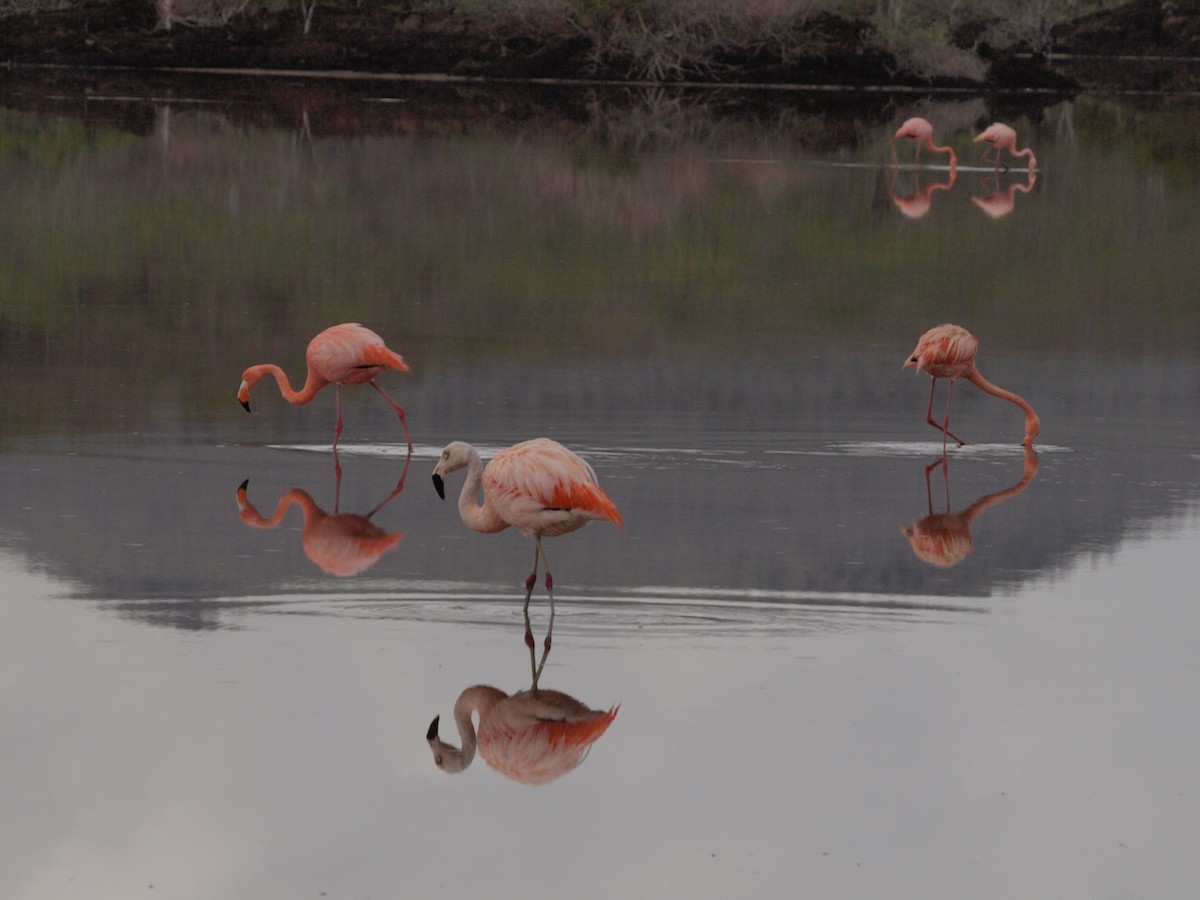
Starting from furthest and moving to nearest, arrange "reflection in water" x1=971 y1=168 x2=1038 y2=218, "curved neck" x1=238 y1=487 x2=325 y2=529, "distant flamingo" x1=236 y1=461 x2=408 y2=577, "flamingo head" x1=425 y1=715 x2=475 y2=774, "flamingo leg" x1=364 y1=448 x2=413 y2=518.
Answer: "reflection in water" x1=971 y1=168 x2=1038 y2=218 < "flamingo leg" x1=364 y1=448 x2=413 y2=518 < "curved neck" x1=238 y1=487 x2=325 y2=529 < "distant flamingo" x1=236 y1=461 x2=408 y2=577 < "flamingo head" x1=425 y1=715 x2=475 y2=774

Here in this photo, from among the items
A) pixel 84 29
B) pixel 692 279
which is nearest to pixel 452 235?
pixel 692 279

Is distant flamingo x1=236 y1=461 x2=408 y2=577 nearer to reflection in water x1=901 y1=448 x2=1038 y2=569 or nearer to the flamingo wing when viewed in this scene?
the flamingo wing

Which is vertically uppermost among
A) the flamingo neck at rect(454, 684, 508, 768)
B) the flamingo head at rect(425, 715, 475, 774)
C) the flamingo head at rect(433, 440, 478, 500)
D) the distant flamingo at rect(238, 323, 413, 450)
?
the distant flamingo at rect(238, 323, 413, 450)

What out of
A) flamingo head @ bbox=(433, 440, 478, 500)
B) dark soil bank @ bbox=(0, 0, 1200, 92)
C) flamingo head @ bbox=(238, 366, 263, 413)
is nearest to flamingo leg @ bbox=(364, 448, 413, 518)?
flamingo head @ bbox=(238, 366, 263, 413)

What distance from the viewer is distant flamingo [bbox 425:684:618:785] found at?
6.46 metres

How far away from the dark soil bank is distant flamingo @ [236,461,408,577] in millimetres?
44490

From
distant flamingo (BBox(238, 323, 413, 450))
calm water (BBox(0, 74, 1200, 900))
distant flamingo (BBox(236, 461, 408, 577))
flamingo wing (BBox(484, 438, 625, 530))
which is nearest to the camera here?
calm water (BBox(0, 74, 1200, 900))

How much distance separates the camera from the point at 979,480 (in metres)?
11.1

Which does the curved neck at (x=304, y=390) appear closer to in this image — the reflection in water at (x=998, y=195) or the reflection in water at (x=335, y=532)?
the reflection in water at (x=335, y=532)

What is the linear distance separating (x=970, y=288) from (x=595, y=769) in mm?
13475

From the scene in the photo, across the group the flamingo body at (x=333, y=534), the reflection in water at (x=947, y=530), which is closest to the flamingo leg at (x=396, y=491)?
the flamingo body at (x=333, y=534)

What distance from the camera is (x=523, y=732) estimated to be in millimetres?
6746

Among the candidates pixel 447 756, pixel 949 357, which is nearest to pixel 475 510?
pixel 447 756

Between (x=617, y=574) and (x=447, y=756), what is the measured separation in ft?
8.09
